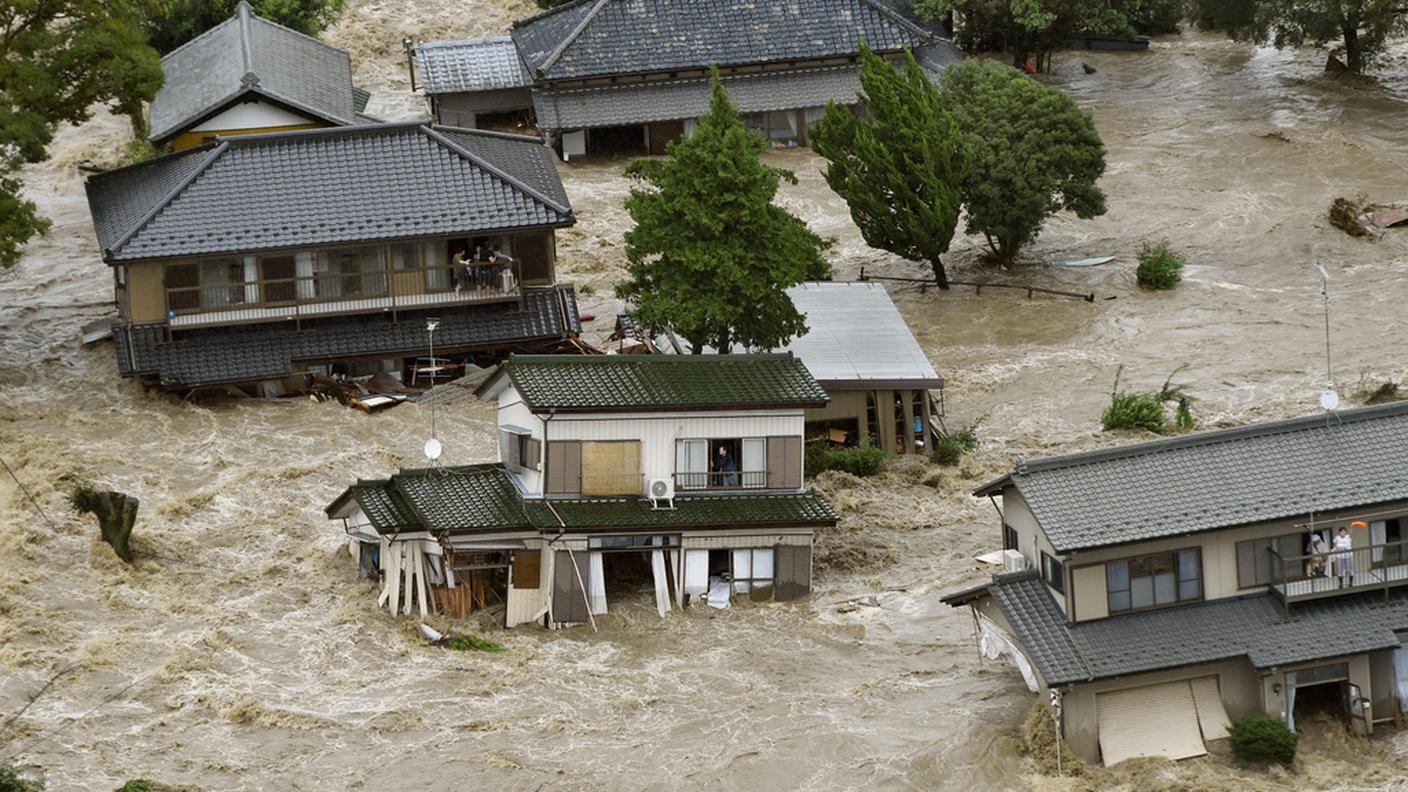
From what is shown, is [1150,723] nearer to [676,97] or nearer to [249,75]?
[249,75]

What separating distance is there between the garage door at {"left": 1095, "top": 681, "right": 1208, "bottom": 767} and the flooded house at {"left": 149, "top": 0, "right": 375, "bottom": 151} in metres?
32.9

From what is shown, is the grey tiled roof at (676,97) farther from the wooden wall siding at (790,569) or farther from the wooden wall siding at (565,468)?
the wooden wall siding at (790,569)

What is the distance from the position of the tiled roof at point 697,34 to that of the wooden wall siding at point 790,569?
32126mm

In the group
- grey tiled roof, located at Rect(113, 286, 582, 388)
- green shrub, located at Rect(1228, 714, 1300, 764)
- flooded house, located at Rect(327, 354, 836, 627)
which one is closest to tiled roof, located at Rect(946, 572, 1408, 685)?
green shrub, located at Rect(1228, 714, 1300, 764)

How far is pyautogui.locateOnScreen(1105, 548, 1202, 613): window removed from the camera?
40094mm

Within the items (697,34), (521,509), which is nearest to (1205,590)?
(521,509)

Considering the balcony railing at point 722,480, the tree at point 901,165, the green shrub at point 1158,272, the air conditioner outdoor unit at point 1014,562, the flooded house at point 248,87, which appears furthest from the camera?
the green shrub at point 1158,272

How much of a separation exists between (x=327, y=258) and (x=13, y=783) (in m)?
24.0

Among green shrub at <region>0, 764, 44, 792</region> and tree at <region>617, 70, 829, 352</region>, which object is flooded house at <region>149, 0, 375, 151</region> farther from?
green shrub at <region>0, 764, 44, 792</region>

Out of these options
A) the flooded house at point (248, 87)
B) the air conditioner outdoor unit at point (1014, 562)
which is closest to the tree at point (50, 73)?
the flooded house at point (248, 87)

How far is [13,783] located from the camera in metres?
35.6

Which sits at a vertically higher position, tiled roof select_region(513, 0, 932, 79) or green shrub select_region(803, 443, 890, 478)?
tiled roof select_region(513, 0, 932, 79)

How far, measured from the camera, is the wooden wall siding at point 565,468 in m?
46.1

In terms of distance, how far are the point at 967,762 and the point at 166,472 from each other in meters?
22.0
